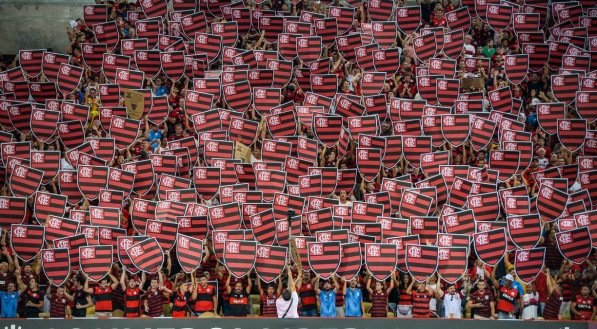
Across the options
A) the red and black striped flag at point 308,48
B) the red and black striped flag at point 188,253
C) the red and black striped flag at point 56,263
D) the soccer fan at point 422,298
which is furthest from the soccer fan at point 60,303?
the red and black striped flag at point 308,48

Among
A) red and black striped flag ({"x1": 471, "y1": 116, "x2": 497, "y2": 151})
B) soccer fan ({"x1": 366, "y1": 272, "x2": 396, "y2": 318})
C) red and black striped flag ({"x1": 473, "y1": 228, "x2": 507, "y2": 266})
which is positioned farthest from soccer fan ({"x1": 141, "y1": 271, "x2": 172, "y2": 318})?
red and black striped flag ({"x1": 471, "y1": 116, "x2": 497, "y2": 151})

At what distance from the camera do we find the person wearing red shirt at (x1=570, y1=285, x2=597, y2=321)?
27.5m

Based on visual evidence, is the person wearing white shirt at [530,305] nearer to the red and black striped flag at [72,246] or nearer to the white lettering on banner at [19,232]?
the red and black striped flag at [72,246]

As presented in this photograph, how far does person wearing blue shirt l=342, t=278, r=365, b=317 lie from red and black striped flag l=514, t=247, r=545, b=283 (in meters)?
3.29

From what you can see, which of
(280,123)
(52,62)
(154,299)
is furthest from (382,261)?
(52,62)

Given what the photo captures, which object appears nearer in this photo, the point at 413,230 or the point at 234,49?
the point at 413,230

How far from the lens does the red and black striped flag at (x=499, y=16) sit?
120ft

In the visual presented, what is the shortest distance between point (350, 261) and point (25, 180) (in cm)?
791

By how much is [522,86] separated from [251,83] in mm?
6879

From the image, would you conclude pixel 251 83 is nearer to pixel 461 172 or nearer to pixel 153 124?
pixel 153 124

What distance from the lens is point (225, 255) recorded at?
28.4 m

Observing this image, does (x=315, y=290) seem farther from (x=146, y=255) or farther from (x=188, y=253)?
(x=146, y=255)

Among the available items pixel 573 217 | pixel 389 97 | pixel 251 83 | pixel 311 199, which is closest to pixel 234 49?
pixel 251 83

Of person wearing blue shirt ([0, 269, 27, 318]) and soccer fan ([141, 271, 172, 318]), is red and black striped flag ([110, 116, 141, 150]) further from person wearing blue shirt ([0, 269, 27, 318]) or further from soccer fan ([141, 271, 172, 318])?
person wearing blue shirt ([0, 269, 27, 318])
